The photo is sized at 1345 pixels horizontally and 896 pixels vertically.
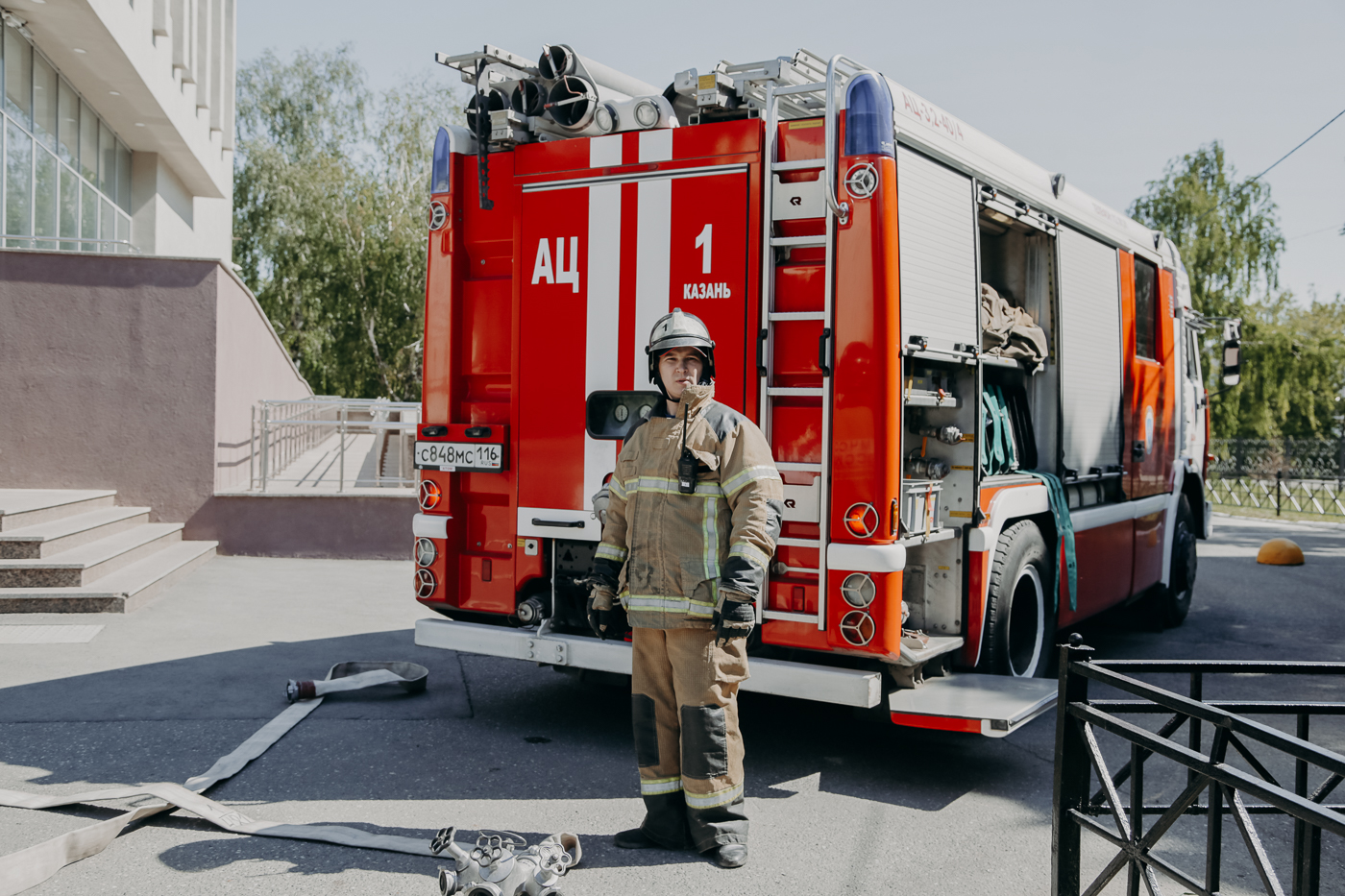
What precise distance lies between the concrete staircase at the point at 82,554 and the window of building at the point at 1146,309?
26.7 ft

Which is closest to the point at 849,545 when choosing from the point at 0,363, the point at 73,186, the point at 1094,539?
the point at 1094,539

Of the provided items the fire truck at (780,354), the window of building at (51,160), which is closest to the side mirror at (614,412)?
the fire truck at (780,354)

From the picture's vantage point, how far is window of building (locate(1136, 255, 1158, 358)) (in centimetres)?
839

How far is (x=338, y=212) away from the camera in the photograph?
31609 mm

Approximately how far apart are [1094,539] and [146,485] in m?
9.54

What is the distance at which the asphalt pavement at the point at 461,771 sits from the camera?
13.5ft

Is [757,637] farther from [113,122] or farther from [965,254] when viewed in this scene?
[113,122]

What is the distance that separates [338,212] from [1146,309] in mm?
27066

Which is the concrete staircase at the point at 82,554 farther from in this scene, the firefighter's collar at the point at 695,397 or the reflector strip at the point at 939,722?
the reflector strip at the point at 939,722

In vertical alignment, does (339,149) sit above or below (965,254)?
above

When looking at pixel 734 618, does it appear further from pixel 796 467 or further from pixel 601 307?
pixel 601 307

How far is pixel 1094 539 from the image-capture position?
738cm

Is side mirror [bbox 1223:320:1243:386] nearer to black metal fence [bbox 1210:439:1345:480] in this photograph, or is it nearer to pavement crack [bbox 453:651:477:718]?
pavement crack [bbox 453:651:477:718]

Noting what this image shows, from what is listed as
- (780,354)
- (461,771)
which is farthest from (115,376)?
(780,354)
